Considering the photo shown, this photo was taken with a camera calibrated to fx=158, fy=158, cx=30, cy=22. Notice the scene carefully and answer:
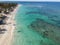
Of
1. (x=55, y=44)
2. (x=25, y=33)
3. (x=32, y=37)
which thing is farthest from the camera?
(x=25, y=33)

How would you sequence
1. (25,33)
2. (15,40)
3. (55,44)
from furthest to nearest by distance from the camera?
(25,33) < (15,40) < (55,44)

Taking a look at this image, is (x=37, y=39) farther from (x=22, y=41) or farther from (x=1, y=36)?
(x=1, y=36)

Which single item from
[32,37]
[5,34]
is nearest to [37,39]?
[32,37]

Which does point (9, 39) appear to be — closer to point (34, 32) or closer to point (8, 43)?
point (8, 43)

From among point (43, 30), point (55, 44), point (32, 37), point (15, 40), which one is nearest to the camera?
point (55, 44)

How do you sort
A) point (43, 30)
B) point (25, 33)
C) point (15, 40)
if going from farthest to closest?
point (43, 30) < point (25, 33) < point (15, 40)

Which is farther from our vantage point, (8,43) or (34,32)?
(34,32)

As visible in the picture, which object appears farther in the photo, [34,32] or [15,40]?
[34,32]

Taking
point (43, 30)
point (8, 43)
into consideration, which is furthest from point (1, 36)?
point (43, 30)
